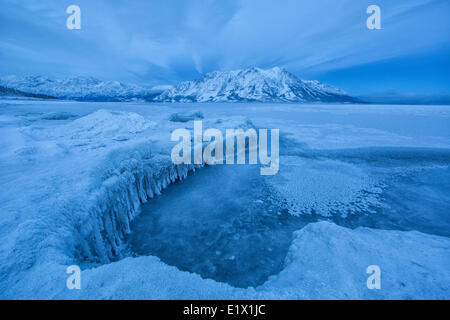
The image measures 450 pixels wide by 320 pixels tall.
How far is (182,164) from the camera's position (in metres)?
10.1

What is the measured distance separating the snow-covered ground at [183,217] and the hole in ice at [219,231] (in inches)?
12.9

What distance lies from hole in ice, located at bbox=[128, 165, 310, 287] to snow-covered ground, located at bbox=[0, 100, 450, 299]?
0.33 meters

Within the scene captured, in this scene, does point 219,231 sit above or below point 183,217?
below

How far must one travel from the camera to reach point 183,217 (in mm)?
6922

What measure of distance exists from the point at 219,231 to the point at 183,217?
155cm

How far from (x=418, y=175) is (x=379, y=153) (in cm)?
374

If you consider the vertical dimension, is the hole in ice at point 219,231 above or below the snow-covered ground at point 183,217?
below

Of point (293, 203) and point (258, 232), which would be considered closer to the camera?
point (258, 232)

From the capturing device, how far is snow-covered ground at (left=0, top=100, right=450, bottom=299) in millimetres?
2650

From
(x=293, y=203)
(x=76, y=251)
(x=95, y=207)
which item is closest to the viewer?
(x=76, y=251)

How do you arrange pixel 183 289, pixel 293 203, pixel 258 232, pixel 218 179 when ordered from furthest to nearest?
1. pixel 218 179
2. pixel 293 203
3. pixel 258 232
4. pixel 183 289

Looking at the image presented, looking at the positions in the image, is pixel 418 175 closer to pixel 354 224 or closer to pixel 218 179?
pixel 354 224

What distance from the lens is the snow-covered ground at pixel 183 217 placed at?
2.65 m
